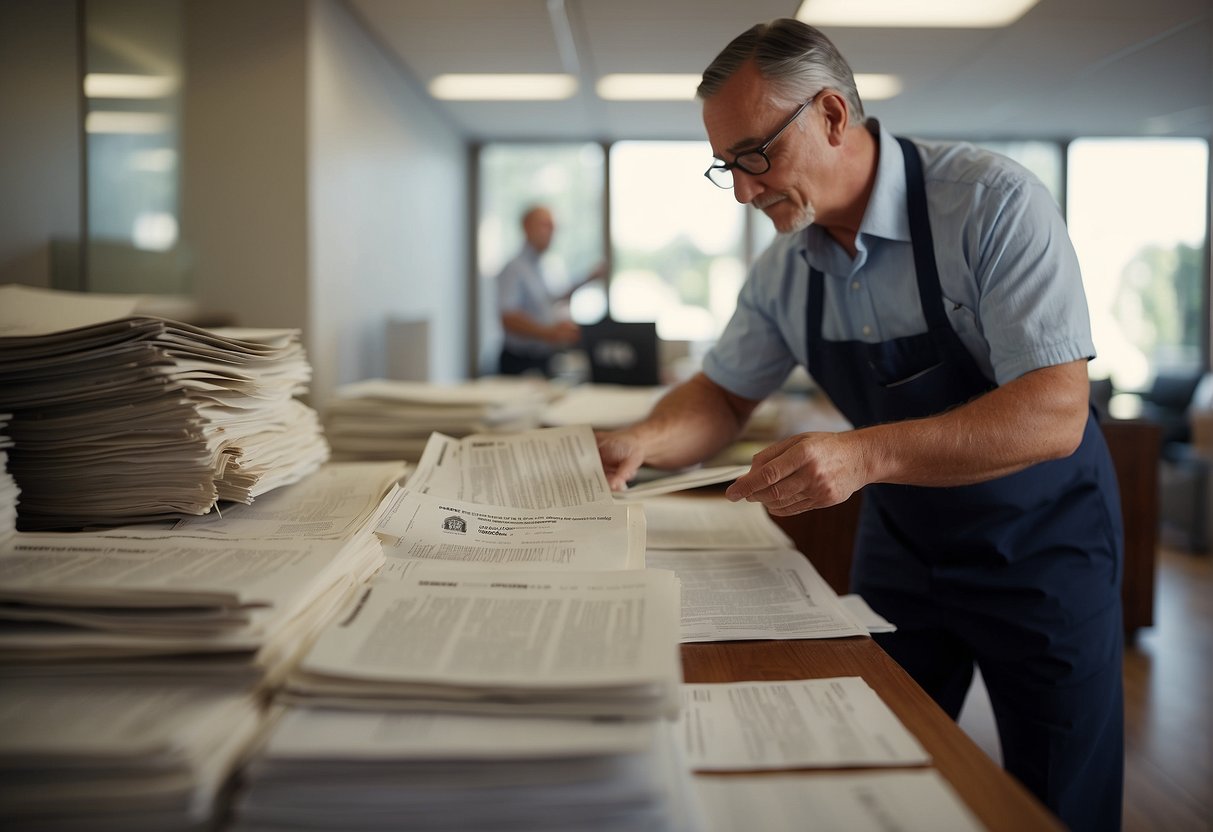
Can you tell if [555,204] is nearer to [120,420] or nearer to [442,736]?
[120,420]

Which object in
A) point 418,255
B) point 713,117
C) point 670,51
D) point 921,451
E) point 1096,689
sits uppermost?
point 670,51

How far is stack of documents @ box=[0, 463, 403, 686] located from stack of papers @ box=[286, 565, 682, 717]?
0.04 meters

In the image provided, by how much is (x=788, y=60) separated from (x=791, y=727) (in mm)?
959

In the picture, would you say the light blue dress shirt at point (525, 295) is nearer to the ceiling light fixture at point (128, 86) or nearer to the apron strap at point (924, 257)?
the ceiling light fixture at point (128, 86)

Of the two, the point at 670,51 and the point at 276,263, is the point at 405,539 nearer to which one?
the point at 276,263

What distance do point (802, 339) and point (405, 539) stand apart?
810 millimetres

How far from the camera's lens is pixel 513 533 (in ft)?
3.24

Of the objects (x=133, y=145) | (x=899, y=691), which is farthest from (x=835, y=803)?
(x=133, y=145)

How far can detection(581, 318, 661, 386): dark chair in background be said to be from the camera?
10.8 ft

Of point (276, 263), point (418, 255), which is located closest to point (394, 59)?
point (418, 255)

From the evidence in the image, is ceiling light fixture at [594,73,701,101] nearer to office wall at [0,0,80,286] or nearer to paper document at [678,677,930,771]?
office wall at [0,0,80,286]

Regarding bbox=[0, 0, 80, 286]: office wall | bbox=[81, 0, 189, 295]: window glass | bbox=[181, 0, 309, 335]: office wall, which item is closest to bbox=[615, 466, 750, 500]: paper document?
bbox=[0, 0, 80, 286]: office wall

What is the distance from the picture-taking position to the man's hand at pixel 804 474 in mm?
977

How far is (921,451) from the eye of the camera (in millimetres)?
1041
